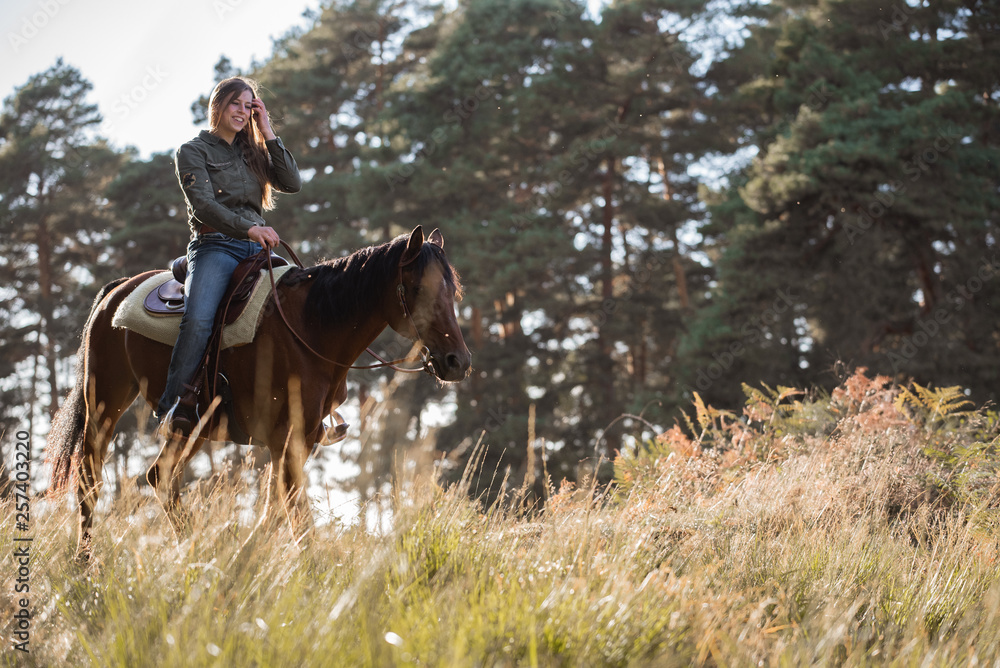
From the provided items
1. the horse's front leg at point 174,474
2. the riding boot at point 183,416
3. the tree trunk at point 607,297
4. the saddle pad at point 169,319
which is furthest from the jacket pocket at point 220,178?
the tree trunk at point 607,297

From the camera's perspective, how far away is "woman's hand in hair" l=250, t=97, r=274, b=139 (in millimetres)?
4863

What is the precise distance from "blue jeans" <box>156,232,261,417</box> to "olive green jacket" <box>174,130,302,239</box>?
0.45 feet

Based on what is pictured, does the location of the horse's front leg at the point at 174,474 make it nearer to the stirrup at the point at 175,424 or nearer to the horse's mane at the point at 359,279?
the stirrup at the point at 175,424

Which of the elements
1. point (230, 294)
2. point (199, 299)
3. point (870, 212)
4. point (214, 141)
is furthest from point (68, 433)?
point (870, 212)

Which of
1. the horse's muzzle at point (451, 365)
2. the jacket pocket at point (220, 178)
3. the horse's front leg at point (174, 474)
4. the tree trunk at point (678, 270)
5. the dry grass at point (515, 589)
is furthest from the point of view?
the tree trunk at point (678, 270)

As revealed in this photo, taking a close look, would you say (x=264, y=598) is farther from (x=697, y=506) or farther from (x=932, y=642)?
(x=697, y=506)

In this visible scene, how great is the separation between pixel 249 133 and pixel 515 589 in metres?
3.66

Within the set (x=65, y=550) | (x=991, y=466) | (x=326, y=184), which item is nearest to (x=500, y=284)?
(x=326, y=184)

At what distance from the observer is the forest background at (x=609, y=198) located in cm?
1602

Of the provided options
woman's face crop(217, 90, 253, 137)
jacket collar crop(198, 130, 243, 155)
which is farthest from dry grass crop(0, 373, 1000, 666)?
woman's face crop(217, 90, 253, 137)

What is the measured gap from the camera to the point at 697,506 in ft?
15.1

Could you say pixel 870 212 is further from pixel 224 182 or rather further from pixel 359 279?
pixel 224 182

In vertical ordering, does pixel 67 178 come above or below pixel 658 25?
below

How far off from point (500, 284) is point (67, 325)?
1354cm
